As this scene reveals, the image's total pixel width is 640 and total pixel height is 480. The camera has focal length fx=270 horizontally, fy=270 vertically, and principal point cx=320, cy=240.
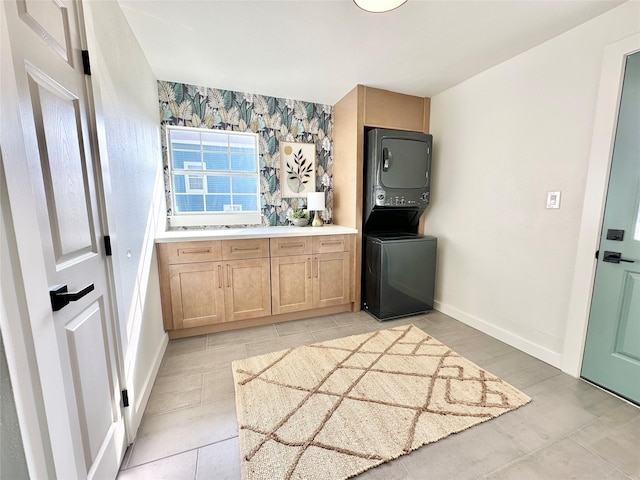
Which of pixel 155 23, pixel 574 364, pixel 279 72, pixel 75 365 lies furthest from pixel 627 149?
pixel 155 23

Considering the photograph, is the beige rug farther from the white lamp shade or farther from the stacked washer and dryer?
the white lamp shade

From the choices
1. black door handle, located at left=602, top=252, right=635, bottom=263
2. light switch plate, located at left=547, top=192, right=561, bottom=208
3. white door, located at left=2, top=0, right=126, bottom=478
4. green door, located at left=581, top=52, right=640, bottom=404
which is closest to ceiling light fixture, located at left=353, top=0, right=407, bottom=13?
white door, located at left=2, top=0, right=126, bottom=478

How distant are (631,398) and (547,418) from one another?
63 centimetres

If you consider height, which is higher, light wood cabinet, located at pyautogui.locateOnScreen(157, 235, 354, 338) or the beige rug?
light wood cabinet, located at pyautogui.locateOnScreen(157, 235, 354, 338)

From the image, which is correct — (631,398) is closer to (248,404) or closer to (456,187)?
(456,187)

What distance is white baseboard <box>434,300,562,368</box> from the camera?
2064 millimetres

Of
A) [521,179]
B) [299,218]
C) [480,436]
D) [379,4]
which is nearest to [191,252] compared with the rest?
[299,218]

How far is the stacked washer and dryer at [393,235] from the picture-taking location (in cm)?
274

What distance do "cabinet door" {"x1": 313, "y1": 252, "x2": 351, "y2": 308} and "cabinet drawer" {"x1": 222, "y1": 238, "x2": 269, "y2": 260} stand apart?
548 mm

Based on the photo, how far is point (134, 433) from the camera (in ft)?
A: 4.70

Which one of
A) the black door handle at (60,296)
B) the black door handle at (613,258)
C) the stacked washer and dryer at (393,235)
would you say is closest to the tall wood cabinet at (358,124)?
the stacked washer and dryer at (393,235)

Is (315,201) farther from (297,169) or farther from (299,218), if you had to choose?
(297,169)

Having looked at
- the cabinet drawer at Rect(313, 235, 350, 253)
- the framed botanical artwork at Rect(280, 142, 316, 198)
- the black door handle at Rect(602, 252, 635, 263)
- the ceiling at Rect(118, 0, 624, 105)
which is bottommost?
the cabinet drawer at Rect(313, 235, 350, 253)

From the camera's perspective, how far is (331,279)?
294cm
